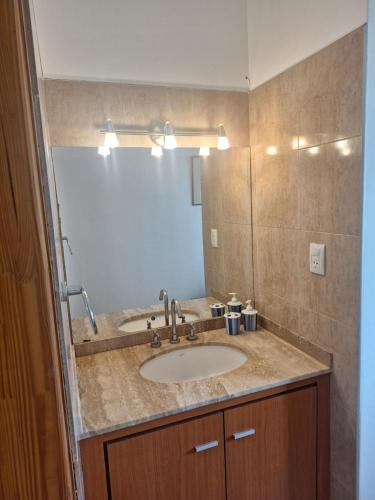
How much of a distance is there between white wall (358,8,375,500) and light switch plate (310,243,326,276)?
0.18 meters

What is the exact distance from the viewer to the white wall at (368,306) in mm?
1103

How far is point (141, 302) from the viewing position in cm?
170

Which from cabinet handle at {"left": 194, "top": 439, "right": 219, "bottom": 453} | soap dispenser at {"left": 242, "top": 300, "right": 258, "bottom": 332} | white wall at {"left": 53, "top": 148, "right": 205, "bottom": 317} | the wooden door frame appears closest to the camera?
the wooden door frame

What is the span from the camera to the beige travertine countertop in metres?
1.17

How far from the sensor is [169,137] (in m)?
1.59

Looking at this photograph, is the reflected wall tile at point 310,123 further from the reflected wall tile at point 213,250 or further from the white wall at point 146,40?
the reflected wall tile at point 213,250

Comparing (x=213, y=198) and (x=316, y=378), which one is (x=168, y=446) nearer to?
(x=316, y=378)

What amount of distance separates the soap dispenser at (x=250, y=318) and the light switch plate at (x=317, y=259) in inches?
18.9

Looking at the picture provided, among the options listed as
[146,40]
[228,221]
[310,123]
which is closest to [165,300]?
[228,221]

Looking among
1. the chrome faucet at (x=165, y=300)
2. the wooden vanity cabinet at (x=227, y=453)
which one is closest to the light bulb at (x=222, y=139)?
the chrome faucet at (x=165, y=300)

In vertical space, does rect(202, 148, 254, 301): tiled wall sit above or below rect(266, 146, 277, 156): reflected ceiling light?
below

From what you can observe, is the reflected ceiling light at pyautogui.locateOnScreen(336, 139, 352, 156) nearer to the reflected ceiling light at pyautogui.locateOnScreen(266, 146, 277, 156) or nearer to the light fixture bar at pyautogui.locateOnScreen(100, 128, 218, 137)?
the reflected ceiling light at pyautogui.locateOnScreen(266, 146, 277, 156)

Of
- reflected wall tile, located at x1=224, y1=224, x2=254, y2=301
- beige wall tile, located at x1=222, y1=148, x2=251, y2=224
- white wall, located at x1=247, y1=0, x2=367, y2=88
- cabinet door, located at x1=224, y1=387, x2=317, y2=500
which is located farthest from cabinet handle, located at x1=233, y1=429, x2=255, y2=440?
white wall, located at x1=247, y1=0, x2=367, y2=88

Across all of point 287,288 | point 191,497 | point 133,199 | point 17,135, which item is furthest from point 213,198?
point 17,135
